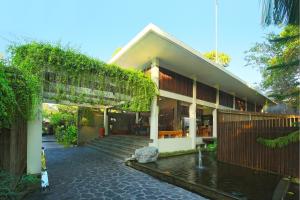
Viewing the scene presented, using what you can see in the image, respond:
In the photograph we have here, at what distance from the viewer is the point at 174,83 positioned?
43.5ft

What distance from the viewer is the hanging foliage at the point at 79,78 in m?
7.73

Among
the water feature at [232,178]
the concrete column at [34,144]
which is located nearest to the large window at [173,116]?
the water feature at [232,178]

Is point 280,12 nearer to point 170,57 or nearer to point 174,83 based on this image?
point 170,57

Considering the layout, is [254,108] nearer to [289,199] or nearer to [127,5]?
[127,5]

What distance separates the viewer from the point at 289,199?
5.21 m

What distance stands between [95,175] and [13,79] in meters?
4.29

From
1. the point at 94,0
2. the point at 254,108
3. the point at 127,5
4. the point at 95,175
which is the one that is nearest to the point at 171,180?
the point at 95,175

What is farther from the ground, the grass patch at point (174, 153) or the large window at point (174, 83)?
the large window at point (174, 83)

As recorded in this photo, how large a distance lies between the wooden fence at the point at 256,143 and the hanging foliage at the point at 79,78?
436 cm

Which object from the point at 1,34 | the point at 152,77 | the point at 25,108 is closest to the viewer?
the point at 25,108

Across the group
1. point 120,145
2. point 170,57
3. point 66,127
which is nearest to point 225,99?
point 170,57

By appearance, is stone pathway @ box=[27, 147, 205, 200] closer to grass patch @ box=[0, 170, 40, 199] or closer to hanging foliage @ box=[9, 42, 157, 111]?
grass patch @ box=[0, 170, 40, 199]

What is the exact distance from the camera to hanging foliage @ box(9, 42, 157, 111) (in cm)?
773

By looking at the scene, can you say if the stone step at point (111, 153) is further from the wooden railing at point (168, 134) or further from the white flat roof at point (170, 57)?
the white flat roof at point (170, 57)
